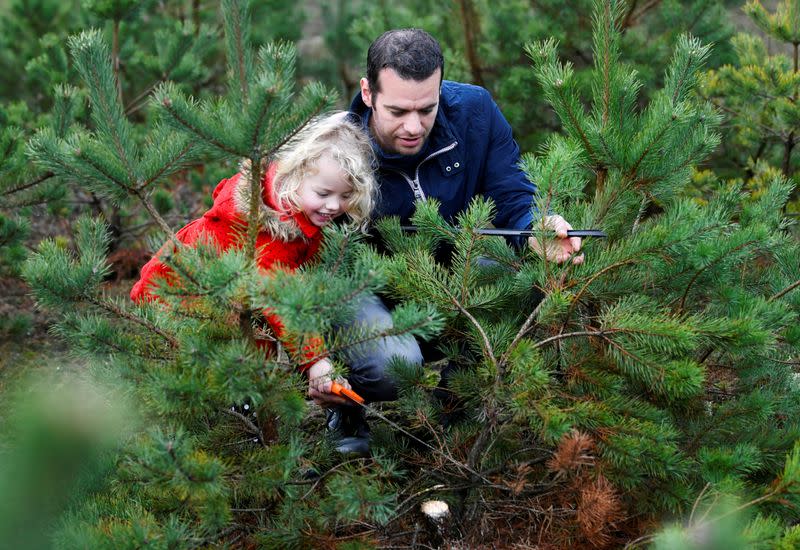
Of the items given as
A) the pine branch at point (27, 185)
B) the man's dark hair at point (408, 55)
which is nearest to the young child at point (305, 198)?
the man's dark hair at point (408, 55)

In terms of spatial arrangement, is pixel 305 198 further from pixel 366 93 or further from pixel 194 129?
pixel 194 129

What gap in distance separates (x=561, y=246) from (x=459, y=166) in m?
0.89

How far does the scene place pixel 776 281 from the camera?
2463 millimetres

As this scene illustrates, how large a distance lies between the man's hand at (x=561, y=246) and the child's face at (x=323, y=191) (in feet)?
2.18

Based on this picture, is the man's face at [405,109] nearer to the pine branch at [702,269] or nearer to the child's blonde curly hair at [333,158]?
the child's blonde curly hair at [333,158]

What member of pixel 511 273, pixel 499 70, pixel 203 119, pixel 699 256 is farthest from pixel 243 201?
pixel 499 70

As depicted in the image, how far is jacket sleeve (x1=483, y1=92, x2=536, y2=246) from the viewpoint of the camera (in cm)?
287

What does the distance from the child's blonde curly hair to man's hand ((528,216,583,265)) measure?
613 millimetres

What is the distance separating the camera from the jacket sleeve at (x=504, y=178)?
2.87 meters

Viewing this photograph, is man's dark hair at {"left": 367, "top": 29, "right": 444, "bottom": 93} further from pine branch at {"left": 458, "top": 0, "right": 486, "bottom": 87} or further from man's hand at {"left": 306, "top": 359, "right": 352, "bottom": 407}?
pine branch at {"left": 458, "top": 0, "right": 486, "bottom": 87}

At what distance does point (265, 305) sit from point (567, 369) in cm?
87

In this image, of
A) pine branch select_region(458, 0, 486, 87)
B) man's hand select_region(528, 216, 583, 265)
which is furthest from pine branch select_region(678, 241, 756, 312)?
pine branch select_region(458, 0, 486, 87)

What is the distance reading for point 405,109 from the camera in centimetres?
267

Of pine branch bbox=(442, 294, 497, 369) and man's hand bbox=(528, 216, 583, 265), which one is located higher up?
man's hand bbox=(528, 216, 583, 265)
